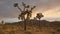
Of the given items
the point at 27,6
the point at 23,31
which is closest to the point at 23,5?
the point at 27,6

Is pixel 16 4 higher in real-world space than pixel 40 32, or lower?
higher

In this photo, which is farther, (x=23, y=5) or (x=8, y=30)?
(x=8, y=30)

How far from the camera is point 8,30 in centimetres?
5369

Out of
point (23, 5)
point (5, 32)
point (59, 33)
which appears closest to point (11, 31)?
point (5, 32)

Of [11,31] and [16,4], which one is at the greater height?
[16,4]

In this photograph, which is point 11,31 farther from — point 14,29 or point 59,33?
point 59,33

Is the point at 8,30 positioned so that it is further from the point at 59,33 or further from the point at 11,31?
the point at 59,33

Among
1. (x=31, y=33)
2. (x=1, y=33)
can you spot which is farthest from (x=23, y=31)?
(x=1, y=33)

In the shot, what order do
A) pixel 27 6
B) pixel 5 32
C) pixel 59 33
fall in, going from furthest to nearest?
1. pixel 59 33
2. pixel 5 32
3. pixel 27 6

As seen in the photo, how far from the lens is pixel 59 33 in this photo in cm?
5656

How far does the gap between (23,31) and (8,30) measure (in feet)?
11.5

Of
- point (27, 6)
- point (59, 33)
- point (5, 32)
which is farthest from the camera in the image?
point (59, 33)

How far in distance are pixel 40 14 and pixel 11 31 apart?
8711 millimetres

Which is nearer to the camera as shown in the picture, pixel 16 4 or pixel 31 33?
pixel 16 4
